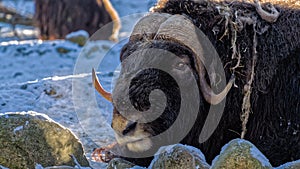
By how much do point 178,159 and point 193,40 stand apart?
695 mm

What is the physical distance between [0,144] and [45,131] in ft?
0.67

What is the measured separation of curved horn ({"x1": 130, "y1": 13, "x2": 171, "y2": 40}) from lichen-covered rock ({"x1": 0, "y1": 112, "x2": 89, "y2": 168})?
0.66 metres

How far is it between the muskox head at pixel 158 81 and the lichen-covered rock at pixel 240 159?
44 cm

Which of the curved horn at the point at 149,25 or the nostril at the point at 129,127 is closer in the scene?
the nostril at the point at 129,127

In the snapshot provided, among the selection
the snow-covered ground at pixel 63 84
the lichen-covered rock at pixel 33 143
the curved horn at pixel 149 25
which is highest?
the curved horn at pixel 149 25

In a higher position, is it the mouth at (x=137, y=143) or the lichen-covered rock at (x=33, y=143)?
the lichen-covered rock at (x=33, y=143)

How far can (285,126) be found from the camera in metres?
3.18

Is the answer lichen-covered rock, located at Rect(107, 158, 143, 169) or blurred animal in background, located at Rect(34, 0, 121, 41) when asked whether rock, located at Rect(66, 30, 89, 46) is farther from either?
lichen-covered rock, located at Rect(107, 158, 143, 169)

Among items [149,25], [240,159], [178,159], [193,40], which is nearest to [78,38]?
[149,25]

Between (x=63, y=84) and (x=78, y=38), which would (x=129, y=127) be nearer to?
(x=63, y=84)

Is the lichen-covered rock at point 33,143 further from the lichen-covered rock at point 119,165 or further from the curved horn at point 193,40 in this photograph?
the curved horn at point 193,40

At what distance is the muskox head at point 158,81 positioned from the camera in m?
2.92

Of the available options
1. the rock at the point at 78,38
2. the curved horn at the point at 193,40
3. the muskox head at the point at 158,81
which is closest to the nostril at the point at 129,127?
the muskox head at the point at 158,81

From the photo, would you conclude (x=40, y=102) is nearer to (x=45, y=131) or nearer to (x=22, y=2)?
(x=45, y=131)
